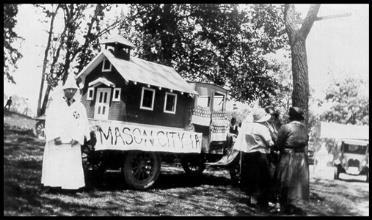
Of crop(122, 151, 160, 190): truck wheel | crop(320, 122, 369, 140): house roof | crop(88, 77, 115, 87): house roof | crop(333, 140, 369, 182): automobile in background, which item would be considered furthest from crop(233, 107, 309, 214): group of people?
crop(320, 122, 369, 140): house roof

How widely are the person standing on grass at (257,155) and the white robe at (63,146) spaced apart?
9.92 ft

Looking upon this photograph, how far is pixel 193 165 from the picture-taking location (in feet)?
35.3

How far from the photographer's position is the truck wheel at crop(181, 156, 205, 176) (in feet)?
33.2

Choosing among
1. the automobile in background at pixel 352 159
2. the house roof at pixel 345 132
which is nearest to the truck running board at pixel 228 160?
the automobile in background at pixel 352 159

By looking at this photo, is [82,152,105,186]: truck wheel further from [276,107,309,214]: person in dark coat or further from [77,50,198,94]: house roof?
[77,50,198,94]: house roof

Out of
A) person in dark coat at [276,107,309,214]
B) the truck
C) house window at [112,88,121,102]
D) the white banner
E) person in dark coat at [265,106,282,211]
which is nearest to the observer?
person in dark coat at [276,107,309,214]

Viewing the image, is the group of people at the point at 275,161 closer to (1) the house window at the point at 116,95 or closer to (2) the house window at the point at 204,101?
(1) the house window at the point at 116,95

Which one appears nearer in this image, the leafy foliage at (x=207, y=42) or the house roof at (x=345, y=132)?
the house roof at (x=345, y=132)

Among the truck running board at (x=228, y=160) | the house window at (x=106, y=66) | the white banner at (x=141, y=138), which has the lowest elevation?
the truck running board at (x=228, y=160)

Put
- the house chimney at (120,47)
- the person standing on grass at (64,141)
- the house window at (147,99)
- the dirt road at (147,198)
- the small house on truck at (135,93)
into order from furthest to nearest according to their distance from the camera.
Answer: the house chimney at (120,47) < the house window at (147,99) < the small house on truck at (135,93) < the person standing on grass at (64,141) < the dirt road at (147,198)

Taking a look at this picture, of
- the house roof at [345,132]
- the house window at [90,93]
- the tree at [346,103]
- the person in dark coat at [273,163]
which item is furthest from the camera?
the tree at [346,103]

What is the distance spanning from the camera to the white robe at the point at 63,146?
6793mm

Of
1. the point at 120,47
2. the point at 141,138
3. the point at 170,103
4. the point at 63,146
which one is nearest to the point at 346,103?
the point at 170,103

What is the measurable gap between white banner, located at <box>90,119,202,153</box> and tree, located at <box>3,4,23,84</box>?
2.32 metres
